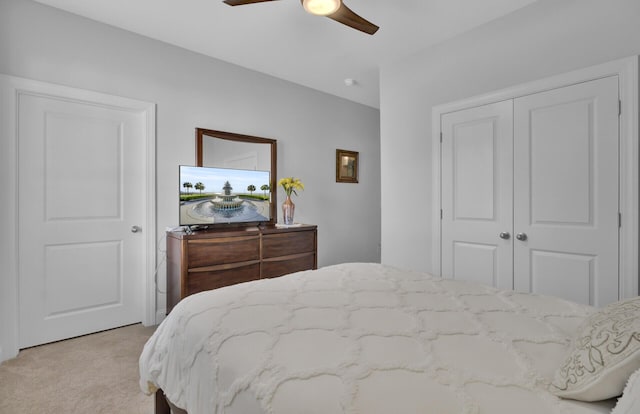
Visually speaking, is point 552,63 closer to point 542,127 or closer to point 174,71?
point 542,127

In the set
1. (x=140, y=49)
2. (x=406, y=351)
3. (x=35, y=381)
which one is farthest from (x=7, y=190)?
(x=406, y=351)

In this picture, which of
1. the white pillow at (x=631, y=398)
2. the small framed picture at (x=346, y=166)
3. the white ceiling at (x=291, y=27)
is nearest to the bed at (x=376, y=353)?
the white pillow at (x=631, y=398)

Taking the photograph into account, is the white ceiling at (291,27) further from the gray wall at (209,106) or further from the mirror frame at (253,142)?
the mirror frame at (253,142)

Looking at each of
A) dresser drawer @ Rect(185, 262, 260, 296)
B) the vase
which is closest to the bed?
dresser drawer @ Rect(185, 262, 260, 296)

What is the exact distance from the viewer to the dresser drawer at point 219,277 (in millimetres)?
2746

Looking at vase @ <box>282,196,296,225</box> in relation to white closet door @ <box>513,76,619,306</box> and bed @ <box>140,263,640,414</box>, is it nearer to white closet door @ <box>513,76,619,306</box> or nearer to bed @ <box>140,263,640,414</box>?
bed @ <box>140,263,640,414</box>

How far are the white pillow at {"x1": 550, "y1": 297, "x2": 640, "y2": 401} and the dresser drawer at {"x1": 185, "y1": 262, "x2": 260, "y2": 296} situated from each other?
8.40ft

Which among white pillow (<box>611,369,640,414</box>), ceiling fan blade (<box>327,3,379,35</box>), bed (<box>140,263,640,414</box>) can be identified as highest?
ceiling fan blade (<box>327,3,379,35</box>)

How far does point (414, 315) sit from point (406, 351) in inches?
12.3

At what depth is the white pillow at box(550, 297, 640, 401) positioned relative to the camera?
685mm

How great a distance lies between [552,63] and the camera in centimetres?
238

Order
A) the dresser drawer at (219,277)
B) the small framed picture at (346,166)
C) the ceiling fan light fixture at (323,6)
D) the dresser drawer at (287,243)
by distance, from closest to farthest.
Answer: the ceiling fan light fixture at (323,6), the dresser drawer at (219,277), the dresser drawer at (287,243), the small framed picture at (346,166)

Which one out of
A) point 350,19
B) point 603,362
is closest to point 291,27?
point 350,19

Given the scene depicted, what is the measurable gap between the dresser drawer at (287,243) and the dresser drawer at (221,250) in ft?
0.33
